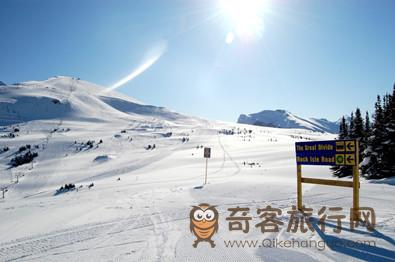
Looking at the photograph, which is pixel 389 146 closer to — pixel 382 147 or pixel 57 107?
pixel 382 147

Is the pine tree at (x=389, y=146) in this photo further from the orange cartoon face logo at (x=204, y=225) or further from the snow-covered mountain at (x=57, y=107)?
the snow-covered mountain at (x=57, y=107)

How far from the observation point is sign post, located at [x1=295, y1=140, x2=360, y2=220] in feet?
23.9

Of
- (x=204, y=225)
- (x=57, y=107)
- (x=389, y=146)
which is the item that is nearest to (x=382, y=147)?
(x=389, y=146)

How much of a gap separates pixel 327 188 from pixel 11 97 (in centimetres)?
9964

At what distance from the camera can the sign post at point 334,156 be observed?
7285 millimetres

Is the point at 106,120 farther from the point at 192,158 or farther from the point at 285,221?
the point at 285,221

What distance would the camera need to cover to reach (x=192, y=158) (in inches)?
1516

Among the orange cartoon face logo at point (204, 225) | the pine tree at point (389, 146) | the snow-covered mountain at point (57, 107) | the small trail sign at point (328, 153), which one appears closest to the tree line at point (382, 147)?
the pine tree at point (389, 146)

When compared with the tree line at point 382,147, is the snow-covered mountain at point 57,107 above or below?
above

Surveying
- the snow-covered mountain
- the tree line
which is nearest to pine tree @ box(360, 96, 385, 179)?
the tree line

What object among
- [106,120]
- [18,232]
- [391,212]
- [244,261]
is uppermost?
→ [106,120]

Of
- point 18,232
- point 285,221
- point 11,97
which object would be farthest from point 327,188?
point 11,97

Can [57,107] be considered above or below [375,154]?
above

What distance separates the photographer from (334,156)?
7785mm
